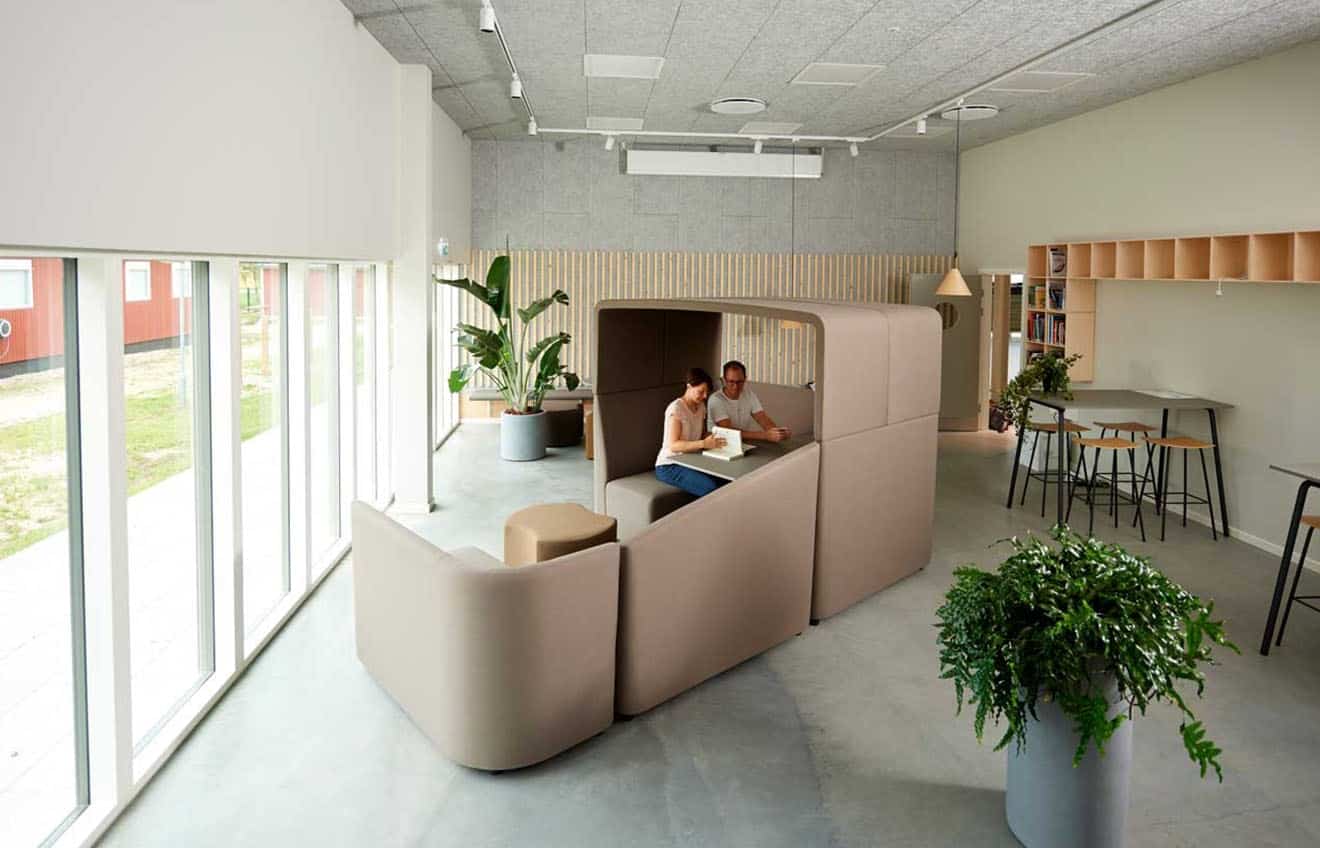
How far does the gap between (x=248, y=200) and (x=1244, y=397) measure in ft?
22.7

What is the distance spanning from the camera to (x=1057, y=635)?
312cm

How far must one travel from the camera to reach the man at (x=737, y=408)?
265 inches

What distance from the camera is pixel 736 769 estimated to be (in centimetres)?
404

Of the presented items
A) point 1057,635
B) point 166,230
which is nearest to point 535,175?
point 166,230

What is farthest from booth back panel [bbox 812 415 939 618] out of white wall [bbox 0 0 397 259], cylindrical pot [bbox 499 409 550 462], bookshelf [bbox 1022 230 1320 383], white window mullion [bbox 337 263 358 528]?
cylindrical pot [bbox 499 409 550 462]

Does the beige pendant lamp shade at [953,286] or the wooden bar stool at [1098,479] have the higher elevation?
the beige pendant lamp shade at [953,286]

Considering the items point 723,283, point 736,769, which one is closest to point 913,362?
point 736,769

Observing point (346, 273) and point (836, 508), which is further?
point (346, 273)

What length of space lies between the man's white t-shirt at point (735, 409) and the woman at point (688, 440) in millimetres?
119

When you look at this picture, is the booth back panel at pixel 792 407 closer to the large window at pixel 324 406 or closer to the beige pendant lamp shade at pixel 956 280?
the beige pendant lamp shade at pixel 956 280

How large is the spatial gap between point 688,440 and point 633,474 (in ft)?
2.42

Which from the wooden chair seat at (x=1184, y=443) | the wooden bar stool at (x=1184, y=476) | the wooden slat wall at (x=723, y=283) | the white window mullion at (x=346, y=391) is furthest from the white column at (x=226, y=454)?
the wooden slat wall at (x=723, y=283)

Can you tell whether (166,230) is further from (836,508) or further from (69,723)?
(836,508)

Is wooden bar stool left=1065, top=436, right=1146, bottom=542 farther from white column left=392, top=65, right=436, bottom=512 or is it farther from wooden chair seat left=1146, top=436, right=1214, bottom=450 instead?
white column left=392, top=65, right=436, bottom=512
